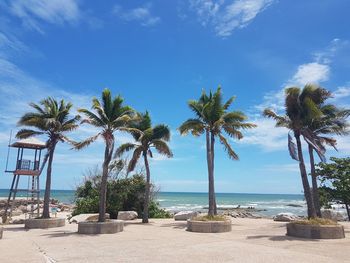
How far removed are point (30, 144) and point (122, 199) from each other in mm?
8434

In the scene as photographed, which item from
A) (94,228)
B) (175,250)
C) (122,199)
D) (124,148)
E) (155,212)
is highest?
(124,148)

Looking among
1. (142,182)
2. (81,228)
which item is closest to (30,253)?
(81,228)

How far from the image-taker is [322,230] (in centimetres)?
1286

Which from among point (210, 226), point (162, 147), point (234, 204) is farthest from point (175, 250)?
point (234, 204)

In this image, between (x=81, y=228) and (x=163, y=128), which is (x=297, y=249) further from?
(x=163, y=128)

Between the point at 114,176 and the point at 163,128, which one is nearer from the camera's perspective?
the point at 163,128

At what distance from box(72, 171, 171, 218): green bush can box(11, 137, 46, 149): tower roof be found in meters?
6.69

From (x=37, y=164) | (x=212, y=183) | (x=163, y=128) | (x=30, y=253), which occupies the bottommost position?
(x=30, y=253)

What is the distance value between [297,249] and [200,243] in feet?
10.7

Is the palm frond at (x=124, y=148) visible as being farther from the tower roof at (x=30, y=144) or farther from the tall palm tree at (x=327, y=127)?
the tall palm tree at (x=327, y=127)

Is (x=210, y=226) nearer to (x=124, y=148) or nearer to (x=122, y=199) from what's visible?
(x=124, y=148)

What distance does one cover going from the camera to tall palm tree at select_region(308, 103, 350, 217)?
16766 millimetres

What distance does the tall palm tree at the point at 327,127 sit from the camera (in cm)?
1677

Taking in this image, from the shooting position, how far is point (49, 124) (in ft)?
62.5
